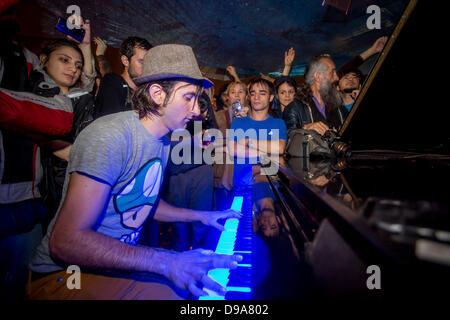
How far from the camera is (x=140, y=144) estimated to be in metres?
1.22

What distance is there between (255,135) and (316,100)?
1.17 meters

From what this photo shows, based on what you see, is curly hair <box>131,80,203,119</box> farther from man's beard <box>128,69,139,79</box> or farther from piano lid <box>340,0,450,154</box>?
piano lid <box>340,0,450,154</box>

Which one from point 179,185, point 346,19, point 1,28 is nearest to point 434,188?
point 179,185

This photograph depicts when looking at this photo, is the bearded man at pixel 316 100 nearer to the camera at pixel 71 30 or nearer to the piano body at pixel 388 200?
the piano body at pixel 388 200

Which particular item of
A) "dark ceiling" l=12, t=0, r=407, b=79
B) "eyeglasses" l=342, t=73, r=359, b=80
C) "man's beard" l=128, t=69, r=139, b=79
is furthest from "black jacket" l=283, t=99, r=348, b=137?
"dark ceiling" l=12, t=0, r=407, b=79

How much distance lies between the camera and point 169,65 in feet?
4.28

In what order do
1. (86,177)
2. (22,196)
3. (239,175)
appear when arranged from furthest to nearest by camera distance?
(239,175) → (22,196) → (86,177)

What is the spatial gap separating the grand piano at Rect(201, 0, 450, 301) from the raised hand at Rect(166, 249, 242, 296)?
0.27 feet

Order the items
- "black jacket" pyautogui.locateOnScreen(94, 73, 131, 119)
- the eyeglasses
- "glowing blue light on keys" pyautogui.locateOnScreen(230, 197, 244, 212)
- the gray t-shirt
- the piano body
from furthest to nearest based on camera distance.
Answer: the eyeglasses, "black jacket" pyautogui.locateOnScreen(94, 73, 131, 119), "glowing blue light on keys" pyautogui.locateOnScreen(230, 197, 244, 212), the gray t-shirt, the piano body

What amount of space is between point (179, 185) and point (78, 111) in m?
1.48

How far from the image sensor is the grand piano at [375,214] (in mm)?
384

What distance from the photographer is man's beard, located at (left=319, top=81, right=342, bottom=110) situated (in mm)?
3072

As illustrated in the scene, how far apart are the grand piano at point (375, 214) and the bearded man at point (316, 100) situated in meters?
0.86
